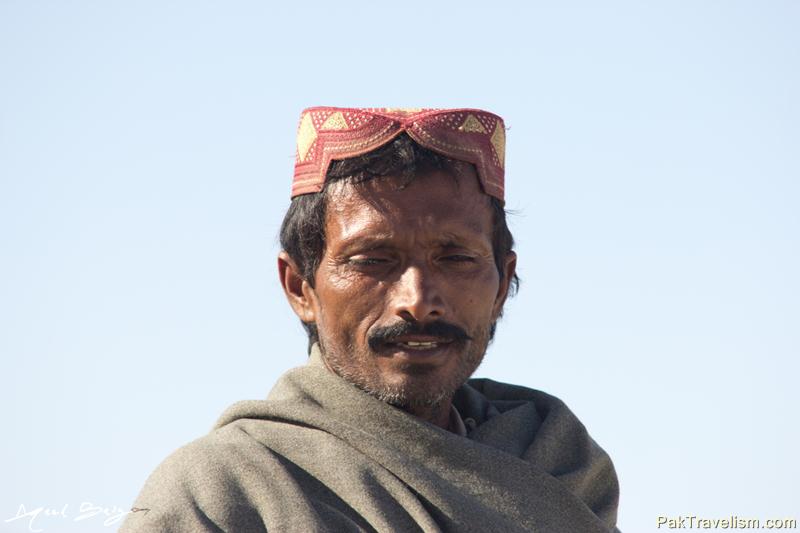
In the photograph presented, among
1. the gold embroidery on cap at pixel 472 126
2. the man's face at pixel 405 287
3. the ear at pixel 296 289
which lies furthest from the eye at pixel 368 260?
the gold embroidery on cap at pixel 472 126

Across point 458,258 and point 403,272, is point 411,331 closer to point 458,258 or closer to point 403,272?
point 403,272

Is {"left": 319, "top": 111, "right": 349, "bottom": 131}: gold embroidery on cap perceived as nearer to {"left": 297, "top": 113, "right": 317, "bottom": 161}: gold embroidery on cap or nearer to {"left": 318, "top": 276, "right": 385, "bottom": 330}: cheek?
{"left": 297, "top": 113, "right": 317, "bottom": 161}: gold embroidery on cap

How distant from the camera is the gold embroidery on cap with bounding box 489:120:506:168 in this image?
588 cm

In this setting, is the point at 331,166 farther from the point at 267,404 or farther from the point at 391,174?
the point at 267,404

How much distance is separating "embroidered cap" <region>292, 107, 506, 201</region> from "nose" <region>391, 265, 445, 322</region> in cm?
46

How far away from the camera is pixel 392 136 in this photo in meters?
5.59

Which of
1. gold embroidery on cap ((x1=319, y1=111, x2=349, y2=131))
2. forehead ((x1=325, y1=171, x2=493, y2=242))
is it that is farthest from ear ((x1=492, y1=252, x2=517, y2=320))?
gold embroidery on cap ((x1=319, y1=111, x2=349, y2=131))

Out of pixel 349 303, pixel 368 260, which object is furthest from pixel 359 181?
pixel 349 303

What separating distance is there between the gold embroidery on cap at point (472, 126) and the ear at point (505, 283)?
526 millimetres

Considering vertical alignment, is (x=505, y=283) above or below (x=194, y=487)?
above

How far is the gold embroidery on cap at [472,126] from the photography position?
18.9 feet

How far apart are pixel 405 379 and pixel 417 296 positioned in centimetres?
31

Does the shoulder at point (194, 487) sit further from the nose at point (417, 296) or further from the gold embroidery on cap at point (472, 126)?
the gold embroidery on cap at point (472, 126)

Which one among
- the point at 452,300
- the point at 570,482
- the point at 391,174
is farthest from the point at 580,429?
the point at 391,174
